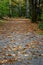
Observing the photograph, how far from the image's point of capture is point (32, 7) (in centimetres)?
2616

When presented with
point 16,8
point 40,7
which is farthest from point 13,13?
point 40,7

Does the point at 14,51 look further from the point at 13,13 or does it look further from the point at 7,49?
the point at 13,13

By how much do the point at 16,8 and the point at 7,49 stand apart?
4124 centimetres

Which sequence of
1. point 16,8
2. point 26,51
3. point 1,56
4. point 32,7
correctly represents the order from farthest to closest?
point 16,8
point 32,7
point 26,51
point 1,56

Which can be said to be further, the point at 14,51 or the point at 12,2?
the point at 12,2

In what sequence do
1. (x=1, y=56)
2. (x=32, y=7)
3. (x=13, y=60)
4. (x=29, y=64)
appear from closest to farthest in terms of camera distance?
(x=29, y=64)
(x=13, y=60)
(x=1, y=56)
(x=32, y=7)

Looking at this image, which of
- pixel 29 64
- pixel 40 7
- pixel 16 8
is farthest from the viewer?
pixel 16 8

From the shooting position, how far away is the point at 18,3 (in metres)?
52.1

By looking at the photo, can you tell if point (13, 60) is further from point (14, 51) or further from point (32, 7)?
point (32, 7)

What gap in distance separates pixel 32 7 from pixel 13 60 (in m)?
17.9

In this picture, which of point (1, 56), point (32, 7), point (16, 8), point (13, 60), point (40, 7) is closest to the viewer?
point (13, 60)

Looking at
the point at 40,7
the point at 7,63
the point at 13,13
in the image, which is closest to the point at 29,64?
the point at 7,63

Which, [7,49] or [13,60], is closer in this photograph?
[13,60]

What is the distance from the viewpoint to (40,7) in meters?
28.7
